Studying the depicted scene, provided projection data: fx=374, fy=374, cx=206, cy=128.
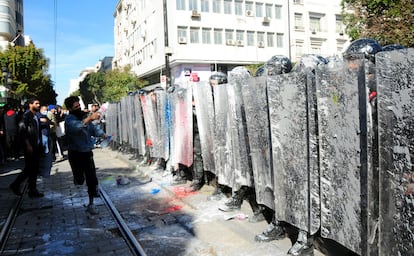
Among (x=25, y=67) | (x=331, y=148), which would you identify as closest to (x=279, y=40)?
(x=25, y=67)

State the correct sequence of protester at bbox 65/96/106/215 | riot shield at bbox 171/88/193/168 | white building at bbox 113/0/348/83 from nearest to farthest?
protester at bbox 65/96/106/215, riot shield at bbox 171/88/193/168, white building at bbox 113/0/348/83

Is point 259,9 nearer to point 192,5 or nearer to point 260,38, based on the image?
point 260,38

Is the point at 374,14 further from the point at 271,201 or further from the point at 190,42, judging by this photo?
the point at 190,42

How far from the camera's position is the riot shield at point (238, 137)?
16.5ft

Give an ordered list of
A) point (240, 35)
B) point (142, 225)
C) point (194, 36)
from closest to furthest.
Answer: point (142, 225) → point (194, 36) → point (240, 35)

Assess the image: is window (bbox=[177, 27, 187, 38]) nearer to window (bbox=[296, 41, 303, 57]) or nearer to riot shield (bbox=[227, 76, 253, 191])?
window (bbox=[296, 41, 303, 57])

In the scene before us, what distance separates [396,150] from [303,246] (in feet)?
5.11

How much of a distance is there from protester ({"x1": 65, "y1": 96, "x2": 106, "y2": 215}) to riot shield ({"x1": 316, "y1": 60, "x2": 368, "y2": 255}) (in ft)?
12.4

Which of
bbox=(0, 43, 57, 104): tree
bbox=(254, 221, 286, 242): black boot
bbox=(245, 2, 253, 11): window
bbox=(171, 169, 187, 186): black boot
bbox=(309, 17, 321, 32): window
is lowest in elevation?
bbox=(254, 221, 286, 242): black boot

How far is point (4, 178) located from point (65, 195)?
329cm

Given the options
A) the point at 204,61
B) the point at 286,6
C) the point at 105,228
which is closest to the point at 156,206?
the point at 105,228

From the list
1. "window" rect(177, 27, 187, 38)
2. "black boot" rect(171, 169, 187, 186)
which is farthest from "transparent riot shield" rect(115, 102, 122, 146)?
"window" rect(177, 27, 187, 38)

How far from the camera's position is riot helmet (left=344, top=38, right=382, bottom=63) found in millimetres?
2974

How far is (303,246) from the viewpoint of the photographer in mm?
3707
